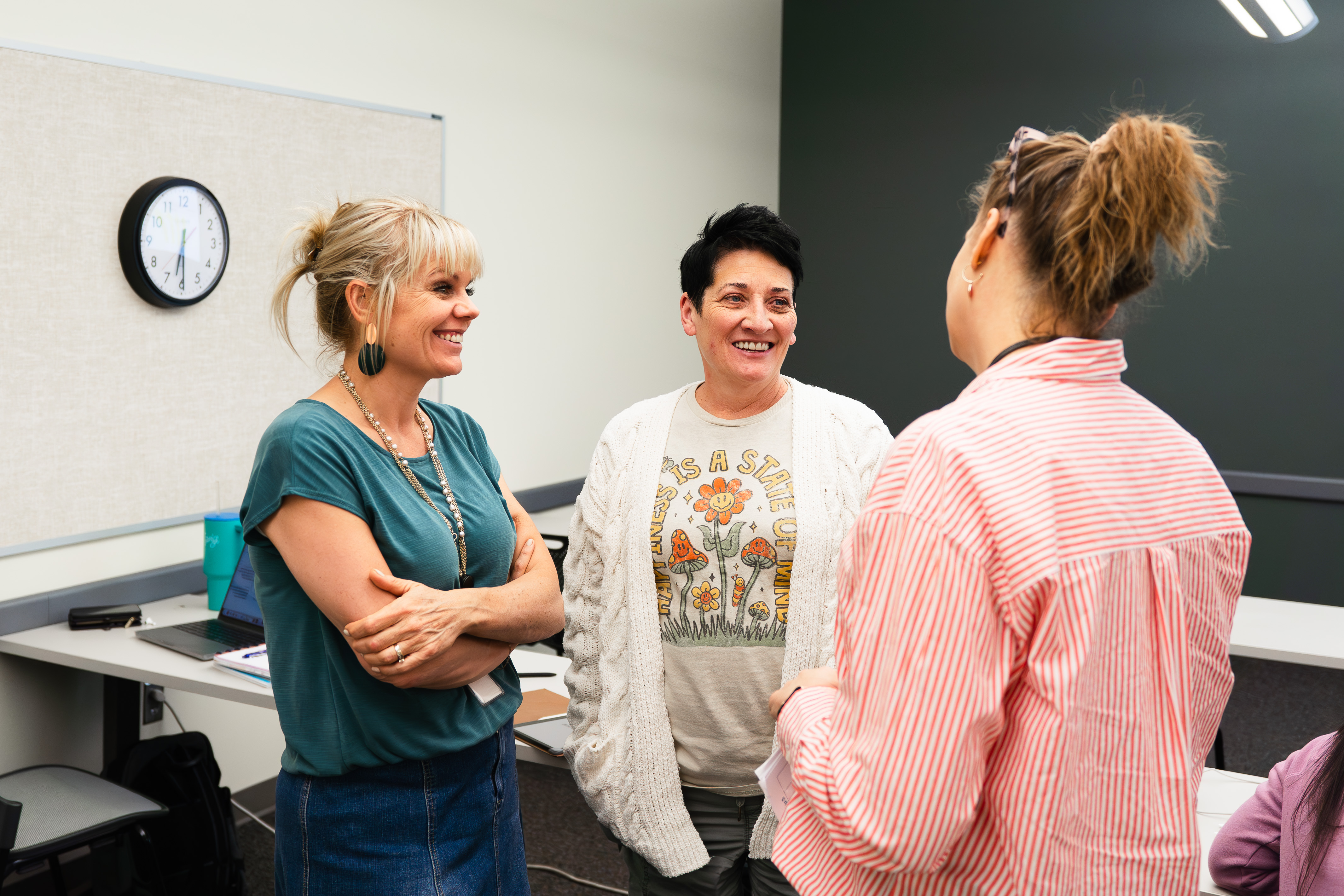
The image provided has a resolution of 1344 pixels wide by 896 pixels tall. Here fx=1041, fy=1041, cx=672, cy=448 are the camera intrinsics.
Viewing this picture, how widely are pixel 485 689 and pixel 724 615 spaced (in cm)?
38

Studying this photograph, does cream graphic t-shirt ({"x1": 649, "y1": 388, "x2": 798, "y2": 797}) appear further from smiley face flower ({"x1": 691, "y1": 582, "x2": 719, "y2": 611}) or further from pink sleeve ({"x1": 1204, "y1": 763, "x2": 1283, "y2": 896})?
pink sleeve ({"x1": 1204, "y1": 763, "x2": 1283, "y2": 896})

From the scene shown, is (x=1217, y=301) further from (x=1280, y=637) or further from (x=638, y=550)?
(x=638, y=550)

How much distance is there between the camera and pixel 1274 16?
4125 millimetres

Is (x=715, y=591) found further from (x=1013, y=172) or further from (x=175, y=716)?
(x=175, y=716)

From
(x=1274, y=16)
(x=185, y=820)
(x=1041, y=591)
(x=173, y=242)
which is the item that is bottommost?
(x=185, y=820)

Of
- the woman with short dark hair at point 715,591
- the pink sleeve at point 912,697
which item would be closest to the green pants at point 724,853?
the woman with short dark hair at point 715,591

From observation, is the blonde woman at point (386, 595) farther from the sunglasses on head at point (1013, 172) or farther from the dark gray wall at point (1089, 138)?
the dark gray wall at point (1089, 138)

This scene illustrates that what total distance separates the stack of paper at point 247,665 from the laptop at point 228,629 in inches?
3.9

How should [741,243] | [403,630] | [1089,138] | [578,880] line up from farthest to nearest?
1. [1089,138]
2. [578,880]
3. [741,243]
4. [403,630]

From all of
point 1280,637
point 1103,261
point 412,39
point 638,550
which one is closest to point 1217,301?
point 1280,637

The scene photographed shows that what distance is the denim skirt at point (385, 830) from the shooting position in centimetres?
141

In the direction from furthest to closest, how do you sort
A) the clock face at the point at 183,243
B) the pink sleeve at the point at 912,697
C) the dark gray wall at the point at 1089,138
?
the dark gray wall at the point at 1089,138 < the clock face at the point at 183,243 < the pink sleeve at the point at 912,697

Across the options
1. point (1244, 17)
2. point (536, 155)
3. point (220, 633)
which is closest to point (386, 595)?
point (220, 633)

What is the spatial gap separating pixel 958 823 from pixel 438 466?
3.12 ft
